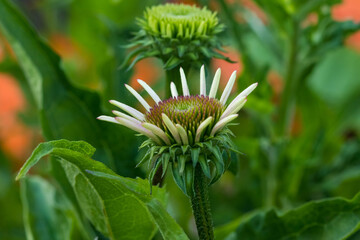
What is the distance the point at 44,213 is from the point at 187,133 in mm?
446

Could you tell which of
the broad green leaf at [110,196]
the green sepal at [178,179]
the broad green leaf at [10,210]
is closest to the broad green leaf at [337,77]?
the broad green leaf at [10,210]

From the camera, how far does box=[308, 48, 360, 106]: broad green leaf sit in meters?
1.44

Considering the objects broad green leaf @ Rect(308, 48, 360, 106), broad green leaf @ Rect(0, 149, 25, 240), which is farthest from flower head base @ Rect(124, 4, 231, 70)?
broad green leaf @ Rect(308, 48, 360, 106)

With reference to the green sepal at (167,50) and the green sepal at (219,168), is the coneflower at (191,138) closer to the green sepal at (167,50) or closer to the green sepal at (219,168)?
the green sepal at (219,168)

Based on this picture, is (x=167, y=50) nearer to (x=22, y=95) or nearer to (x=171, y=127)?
(x=171, y=127)

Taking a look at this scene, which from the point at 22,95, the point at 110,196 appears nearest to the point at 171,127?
the point at 110,196

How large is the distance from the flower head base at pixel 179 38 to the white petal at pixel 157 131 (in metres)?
0.14

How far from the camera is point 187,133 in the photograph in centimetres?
50

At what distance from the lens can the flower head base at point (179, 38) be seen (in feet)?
2.06

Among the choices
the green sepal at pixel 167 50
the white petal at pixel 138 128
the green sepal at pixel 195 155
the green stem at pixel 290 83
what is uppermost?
the green stem at pixel 290 83

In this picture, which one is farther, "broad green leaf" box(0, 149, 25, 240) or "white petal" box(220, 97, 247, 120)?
"broad green leaf" box(0, 149, 25, 240)

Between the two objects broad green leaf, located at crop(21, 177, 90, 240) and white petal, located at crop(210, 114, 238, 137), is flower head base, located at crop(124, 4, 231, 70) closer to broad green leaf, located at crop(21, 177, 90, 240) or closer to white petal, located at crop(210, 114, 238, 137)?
white petal, located at crop(210, 114, 238, 137)

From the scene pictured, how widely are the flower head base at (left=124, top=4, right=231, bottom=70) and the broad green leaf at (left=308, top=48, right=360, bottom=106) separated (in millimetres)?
850

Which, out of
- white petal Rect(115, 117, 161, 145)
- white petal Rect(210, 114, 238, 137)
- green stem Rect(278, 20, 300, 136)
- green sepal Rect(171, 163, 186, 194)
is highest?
green stem Rect(278, 20, 300, 136)
